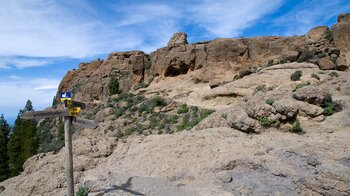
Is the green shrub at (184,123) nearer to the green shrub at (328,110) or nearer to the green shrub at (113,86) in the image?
the green shrub at (328,110)

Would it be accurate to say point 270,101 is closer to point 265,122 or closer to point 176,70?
point 265,122

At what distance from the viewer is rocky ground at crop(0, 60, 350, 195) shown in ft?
22.5

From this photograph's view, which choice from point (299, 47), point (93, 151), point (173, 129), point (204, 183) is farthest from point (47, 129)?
point (204, 183)

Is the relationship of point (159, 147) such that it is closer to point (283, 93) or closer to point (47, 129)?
point (283, 93)

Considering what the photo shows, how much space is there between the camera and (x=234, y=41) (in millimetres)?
31219

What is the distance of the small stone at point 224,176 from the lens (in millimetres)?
7148

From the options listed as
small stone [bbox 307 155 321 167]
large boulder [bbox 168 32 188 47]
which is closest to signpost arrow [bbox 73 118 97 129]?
small stone [bbox 307 155 321 167]

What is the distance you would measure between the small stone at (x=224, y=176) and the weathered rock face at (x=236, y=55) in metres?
17.4

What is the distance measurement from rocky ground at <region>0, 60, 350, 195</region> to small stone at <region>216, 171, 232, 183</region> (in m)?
0.02

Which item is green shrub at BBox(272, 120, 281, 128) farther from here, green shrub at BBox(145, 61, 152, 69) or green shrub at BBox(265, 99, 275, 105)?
green shrub at BBox(145, 61, 152, 69)

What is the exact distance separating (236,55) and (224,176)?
24808 mm

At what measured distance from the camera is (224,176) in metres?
7.24

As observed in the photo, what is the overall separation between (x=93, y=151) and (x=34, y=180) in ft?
6.08

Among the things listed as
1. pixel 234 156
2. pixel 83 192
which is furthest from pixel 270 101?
pixel 83 192
